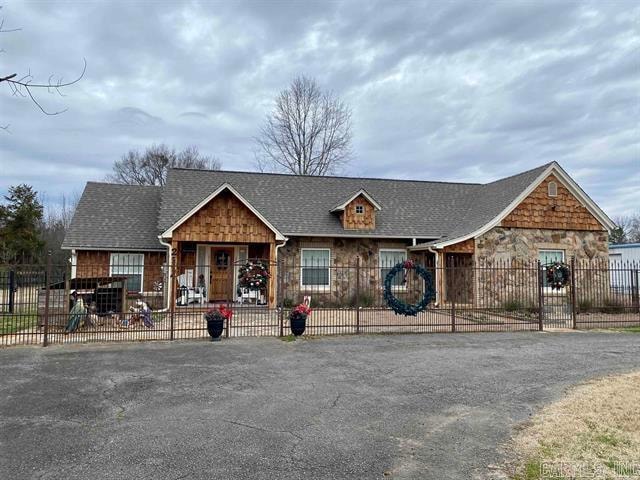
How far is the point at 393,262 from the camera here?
66.0ft

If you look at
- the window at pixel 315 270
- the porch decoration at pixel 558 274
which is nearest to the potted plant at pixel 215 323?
the window at pixel 315 270

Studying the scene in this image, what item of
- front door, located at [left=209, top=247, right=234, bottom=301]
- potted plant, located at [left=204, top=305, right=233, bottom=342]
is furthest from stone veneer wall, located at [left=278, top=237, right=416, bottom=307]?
potted plant, located at [left=204, top=305, right=233, bottom=342]

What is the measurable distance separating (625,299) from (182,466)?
19311 millimetres

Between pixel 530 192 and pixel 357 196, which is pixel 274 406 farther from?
pixel 530 192

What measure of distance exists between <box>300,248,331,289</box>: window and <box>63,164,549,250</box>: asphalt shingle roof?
932 millimetres

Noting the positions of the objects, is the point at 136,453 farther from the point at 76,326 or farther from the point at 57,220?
the point at 57,220

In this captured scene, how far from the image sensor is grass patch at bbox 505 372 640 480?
14.0ft

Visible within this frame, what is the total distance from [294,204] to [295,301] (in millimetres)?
4970

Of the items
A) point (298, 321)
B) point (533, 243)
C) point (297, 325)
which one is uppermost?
point (533, 243)

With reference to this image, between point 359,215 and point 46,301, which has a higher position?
point 359,215

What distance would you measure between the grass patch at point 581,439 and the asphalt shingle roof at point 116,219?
629 inches

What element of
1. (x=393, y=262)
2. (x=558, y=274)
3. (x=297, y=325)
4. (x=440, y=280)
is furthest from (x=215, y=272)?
(x=558, y=274)

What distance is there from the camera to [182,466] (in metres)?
4.28

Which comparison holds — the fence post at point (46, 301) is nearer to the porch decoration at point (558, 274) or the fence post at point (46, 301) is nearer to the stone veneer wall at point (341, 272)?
the stone veneer wall at point (341, 272)
